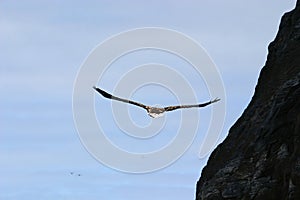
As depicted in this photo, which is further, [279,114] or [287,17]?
[287,17]

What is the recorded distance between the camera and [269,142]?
8144cm

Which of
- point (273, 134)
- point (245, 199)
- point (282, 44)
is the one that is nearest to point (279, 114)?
point (273, 134)

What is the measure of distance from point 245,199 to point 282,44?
1820 centimetres

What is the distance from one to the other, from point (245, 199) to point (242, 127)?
1232 cm

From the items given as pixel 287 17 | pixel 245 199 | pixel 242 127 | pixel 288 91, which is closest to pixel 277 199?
pixel 245 199

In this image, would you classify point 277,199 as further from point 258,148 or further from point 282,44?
point 282,44

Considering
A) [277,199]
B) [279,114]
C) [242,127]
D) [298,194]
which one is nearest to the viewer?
[298,194]

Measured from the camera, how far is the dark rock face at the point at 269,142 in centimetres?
7731

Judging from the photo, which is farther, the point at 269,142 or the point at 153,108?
the point at 269,142

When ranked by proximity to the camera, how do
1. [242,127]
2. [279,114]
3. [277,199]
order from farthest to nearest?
[242,127] → [279,114] → [277,199]

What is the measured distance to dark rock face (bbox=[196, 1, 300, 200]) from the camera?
3044 inches

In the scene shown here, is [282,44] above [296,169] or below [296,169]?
above

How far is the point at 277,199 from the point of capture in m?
76.7

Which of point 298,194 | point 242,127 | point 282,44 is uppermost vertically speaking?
point 282,44
